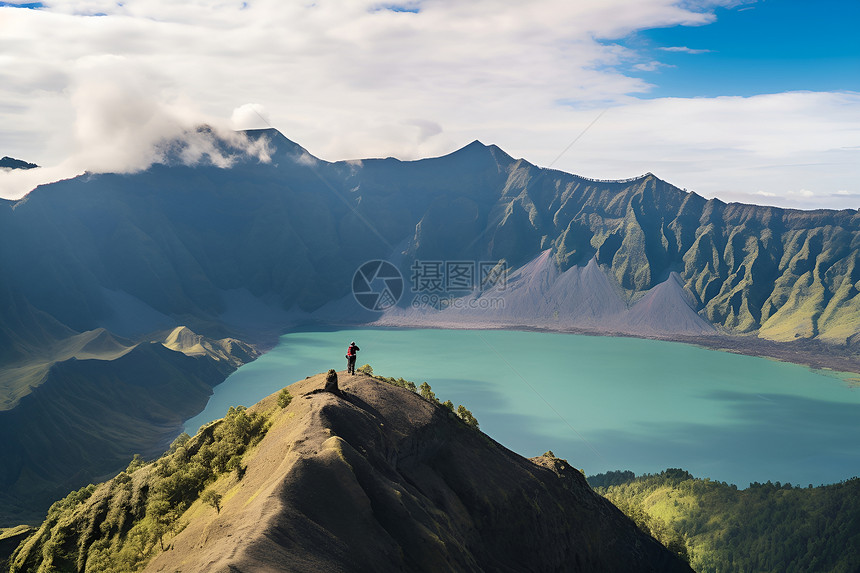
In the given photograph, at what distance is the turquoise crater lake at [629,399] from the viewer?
106438 mm

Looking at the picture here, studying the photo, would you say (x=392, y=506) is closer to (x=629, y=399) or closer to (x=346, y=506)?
(x=346, y=506)

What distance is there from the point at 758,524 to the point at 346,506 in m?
73.5

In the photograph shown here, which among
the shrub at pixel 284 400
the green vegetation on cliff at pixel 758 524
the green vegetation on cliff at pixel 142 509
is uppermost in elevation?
the shrub at pixel 284 400

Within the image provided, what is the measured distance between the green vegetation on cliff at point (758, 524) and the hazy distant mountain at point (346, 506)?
26.9 m

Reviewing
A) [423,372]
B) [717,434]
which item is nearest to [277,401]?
[717,434]

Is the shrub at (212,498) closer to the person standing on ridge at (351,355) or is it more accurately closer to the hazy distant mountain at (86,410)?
the person standing on ridge at (351,355)

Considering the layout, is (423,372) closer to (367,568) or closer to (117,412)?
(117,412)

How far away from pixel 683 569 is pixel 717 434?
7089 cm

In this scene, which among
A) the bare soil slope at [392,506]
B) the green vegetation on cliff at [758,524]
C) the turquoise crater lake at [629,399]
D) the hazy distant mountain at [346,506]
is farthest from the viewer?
the turquoise crater lake at [629,399]

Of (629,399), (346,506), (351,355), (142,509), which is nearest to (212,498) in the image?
(142,509)

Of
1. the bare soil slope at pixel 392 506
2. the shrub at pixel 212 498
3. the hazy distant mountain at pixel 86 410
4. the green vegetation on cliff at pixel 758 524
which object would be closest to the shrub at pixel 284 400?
the bare soil slope at pixel 392 506

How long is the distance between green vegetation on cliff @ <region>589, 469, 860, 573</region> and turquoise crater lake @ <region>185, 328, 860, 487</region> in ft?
47.8

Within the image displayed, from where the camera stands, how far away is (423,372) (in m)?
154

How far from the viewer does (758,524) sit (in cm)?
7894
